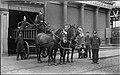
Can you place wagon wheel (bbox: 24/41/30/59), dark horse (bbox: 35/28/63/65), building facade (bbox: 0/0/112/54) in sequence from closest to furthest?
dark horse (bbox: 35/28/63/65)
wagon wheel (bbox: 24/41/30/59)
building facade (bbox: 0/0/112/54)

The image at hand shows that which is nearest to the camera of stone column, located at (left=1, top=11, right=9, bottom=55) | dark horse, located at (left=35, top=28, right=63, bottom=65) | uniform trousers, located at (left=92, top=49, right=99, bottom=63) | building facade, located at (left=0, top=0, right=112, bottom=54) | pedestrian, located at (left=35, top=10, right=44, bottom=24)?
dark horse, located at (left=35, top=28, right=63, bottom=65)

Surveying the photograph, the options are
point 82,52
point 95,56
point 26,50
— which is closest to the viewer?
point 95,56

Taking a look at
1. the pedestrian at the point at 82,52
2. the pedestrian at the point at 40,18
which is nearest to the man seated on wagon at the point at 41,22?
the pedestrian at the point at 40,18

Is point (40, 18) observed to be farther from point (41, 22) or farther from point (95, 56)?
point (95, 56)

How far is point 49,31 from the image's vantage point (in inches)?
455

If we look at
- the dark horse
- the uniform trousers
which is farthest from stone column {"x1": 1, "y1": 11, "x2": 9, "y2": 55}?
the uniform trousers

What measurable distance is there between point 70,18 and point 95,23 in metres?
4.78

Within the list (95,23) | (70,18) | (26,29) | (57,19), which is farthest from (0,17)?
(95,23)

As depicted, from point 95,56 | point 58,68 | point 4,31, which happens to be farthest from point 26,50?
point 95,56

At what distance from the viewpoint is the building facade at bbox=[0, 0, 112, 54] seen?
14.3 metres

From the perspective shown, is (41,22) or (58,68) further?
(41,22)

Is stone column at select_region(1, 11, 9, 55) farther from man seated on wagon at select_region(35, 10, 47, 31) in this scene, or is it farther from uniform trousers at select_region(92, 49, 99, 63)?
uniform trousers at select_region(92, 49, 99, 63)

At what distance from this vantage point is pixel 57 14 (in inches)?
746

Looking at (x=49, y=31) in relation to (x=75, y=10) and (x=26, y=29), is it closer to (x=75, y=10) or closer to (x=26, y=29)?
(x=26, y=29)
